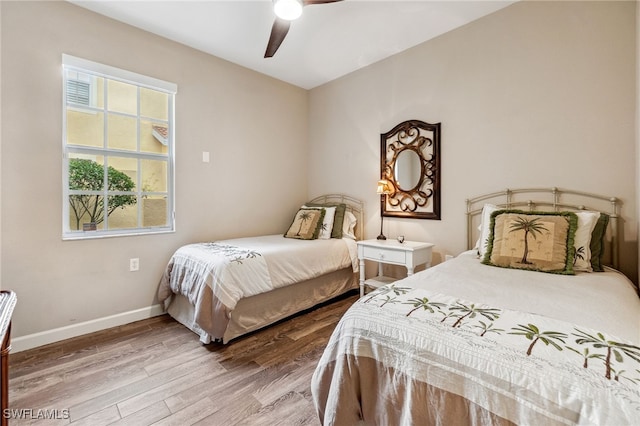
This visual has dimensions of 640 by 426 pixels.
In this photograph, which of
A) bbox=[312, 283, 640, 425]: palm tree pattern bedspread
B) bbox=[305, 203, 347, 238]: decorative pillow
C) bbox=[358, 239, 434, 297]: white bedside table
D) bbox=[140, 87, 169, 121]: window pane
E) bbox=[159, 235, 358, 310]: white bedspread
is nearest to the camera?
bbox=[312, 283, 640, 425]: palm tree pattern bedspread

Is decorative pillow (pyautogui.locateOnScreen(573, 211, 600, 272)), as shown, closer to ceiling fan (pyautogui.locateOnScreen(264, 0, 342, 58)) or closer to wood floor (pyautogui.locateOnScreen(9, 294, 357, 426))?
wood floor (pyautogui.locateOnScreen(9, 294, 357, 426))

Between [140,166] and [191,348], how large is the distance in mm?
1803

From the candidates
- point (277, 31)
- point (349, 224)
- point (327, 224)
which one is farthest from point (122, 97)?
point (349, 224)

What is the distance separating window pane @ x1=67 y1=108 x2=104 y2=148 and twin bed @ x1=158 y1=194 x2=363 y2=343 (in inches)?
48.0

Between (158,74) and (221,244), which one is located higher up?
(158,74)

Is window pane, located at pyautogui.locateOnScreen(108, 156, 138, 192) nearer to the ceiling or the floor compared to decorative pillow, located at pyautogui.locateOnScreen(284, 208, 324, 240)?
nearer to the ceiling

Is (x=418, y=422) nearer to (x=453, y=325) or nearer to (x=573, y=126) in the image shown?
(x=453, y=325)

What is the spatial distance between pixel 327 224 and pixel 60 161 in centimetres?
249

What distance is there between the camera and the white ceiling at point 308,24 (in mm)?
2422

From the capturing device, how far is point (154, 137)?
2992 mm

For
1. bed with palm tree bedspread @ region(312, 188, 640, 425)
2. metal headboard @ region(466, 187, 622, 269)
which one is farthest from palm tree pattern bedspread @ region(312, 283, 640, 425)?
metal headboard @ region(466, 187, 622, 269)

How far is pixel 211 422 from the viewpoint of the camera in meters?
1.51

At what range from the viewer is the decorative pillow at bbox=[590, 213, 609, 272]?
6.14ft

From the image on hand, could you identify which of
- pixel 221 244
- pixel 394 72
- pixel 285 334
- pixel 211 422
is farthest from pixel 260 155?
pixel 211 422
